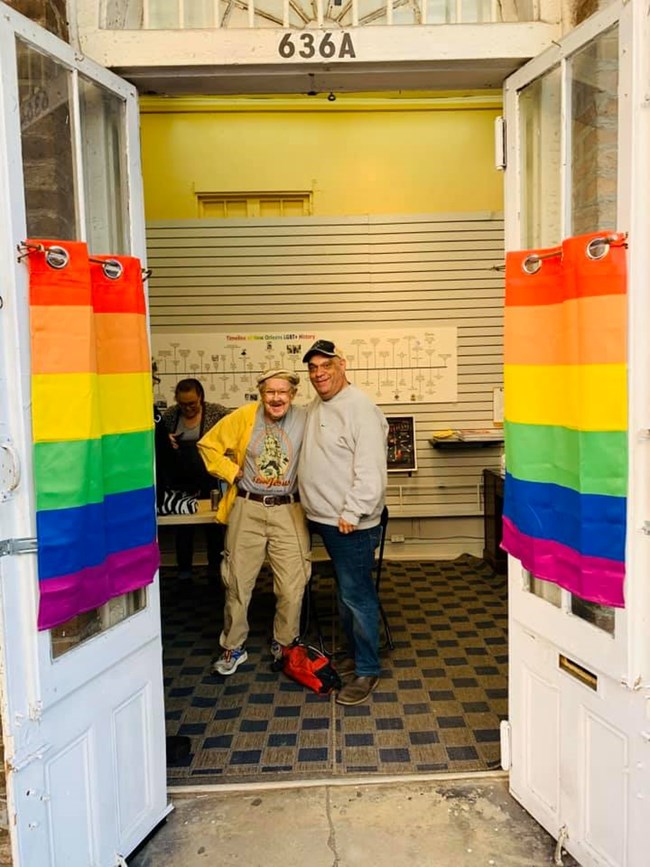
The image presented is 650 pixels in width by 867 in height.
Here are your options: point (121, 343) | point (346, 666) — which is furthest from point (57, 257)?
point (346, 666)

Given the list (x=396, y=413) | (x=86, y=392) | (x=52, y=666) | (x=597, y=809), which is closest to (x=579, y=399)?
(x=597, y=809)

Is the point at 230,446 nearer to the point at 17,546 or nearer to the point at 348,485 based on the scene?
the point at 348,485

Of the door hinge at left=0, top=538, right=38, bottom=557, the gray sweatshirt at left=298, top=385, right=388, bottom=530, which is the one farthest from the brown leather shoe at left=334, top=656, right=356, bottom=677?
the door hinge at left=0, top=538, right=38, bottom=557

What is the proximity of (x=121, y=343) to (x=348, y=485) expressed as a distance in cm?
160

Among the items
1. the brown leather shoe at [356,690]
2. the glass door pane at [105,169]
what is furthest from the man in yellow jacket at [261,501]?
the glass door pane at [105,169]

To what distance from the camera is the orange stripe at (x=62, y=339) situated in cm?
191

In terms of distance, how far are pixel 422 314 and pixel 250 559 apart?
10.4 feet

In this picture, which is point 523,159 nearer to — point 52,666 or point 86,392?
A: point 86,392

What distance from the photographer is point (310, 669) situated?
12.0 feet

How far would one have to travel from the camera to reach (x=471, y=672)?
383cm

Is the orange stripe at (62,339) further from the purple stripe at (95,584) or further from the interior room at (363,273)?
the interior room at (363,273)

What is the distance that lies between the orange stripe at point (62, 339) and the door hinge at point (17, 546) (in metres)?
0.49

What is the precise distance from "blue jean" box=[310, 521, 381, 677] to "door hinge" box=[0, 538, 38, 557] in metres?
1.85

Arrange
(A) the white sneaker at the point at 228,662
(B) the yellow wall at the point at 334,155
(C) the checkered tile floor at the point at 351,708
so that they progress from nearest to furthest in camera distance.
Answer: (C) the checkered tile floor at the point at 351,708 → (A) the white sneaker at the point at 228,662 → (B) the yellow wall at the point at 334,155
